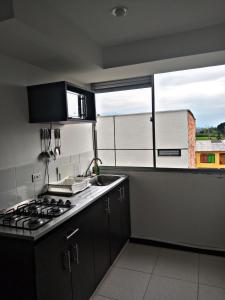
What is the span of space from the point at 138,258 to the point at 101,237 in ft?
2.71

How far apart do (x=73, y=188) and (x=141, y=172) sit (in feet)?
3.67

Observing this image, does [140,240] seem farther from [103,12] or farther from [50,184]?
[103,12]

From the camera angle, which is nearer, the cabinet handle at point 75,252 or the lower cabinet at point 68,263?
the lower cabinet at point 68,263

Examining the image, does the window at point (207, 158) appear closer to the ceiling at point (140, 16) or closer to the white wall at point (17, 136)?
the ceiling at point (140, 16)

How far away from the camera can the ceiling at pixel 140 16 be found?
5.87ft

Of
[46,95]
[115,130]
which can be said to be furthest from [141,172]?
[46,95]

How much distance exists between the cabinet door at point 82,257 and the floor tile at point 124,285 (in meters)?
0.24

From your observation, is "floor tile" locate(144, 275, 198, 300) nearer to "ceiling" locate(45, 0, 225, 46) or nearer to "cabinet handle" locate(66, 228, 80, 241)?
"cabinet handle" locate(66, 228, 80, 241)

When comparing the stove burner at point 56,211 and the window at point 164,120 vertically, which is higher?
the window at point 164,120

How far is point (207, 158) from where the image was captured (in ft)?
9.32

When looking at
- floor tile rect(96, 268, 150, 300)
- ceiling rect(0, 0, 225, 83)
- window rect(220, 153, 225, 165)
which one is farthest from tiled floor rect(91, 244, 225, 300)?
ceiling rect(0, 0, 225, 83)

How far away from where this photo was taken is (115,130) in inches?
132

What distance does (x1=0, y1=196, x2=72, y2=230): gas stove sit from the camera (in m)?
1.58

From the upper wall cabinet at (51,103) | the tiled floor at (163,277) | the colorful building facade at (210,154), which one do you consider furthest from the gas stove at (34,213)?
the colorful building facade at (210,154)
